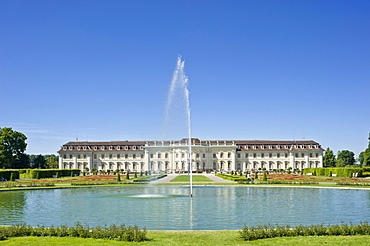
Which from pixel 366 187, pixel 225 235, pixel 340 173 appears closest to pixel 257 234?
pixel 225 235

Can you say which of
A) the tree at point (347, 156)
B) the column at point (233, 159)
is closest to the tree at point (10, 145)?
the column at point (233, 159)

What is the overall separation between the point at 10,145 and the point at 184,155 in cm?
4016

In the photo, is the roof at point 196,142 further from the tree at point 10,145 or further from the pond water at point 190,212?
the pond water at point 190,212

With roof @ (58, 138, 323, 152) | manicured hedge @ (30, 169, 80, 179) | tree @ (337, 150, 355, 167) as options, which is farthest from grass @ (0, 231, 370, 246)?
tree @ (337, 150, 355, 167)

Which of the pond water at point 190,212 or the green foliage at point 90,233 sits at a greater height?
the green foliage at point 90,233

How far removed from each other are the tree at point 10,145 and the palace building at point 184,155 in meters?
15.6

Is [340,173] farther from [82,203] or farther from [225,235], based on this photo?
[225,235]

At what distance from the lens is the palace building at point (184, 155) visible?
9706 cm

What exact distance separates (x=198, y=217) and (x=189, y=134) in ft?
41.9

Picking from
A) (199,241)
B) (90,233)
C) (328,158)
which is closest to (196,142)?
(328,158)

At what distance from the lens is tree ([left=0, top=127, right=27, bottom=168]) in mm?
77438

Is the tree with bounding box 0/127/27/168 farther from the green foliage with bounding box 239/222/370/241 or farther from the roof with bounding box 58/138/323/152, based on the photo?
the green foliage with bounding box 239/222/370/241

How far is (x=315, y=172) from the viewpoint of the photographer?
67.1m

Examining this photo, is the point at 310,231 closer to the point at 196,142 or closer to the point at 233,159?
the point at 233,159
